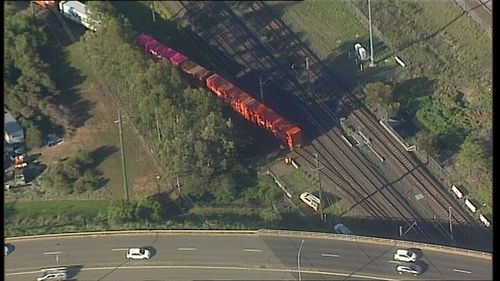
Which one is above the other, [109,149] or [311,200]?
[109,149]

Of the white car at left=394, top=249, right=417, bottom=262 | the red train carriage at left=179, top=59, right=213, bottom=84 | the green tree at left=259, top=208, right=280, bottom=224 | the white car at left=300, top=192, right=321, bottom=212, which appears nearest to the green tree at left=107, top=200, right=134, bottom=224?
the green tree at left=259, top=208, right=280, bottom=224

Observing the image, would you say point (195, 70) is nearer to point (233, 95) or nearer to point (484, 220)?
point (233, 95)

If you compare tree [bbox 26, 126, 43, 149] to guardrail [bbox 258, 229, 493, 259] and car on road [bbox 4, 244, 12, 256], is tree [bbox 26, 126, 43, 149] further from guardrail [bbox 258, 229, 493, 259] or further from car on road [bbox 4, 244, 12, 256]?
guardrail [bbox 258, 229, 493, 259]

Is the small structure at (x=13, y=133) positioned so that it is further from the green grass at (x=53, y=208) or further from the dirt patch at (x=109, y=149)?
the green grass at (x=53, y=208)

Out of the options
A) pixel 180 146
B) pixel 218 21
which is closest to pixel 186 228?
pixel 180 146

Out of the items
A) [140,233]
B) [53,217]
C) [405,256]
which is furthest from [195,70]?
[405,256]

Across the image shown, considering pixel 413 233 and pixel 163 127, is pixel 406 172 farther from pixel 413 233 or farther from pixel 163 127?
pixel 163 127

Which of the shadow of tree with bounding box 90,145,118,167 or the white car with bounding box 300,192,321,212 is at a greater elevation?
the shadow of tree with bounding box 90,145,118,167
